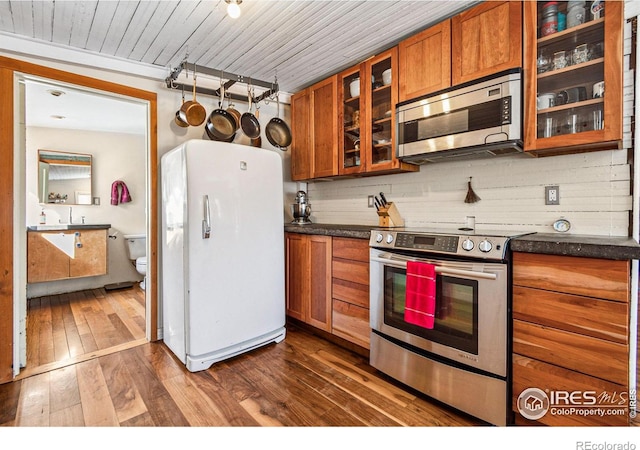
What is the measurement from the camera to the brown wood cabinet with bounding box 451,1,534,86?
1.70 metres

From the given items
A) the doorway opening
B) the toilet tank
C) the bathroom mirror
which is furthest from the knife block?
the bathroom mirror

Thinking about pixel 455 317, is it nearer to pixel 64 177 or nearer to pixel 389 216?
pixel 389 216

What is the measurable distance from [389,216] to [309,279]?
875 millimetres

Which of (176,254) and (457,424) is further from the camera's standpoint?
(176,254)

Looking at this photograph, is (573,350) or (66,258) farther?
(66,258)

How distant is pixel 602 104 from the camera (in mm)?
1499

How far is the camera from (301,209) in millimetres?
3166

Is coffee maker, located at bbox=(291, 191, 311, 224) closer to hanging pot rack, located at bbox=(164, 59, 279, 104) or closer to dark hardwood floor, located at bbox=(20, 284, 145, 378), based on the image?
hanging pot rack, located at bbox=(164, 59, 279, 104)

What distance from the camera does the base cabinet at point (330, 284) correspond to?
2260 mm

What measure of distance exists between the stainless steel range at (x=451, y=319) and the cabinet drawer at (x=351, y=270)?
0.18 meters

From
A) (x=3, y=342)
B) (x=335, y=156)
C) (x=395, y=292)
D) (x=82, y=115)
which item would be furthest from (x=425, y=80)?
(x=82, y=115)

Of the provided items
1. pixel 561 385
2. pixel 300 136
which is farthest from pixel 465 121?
pixel 300 136
